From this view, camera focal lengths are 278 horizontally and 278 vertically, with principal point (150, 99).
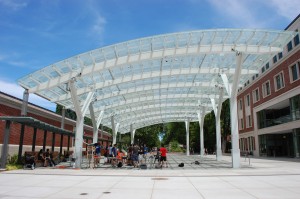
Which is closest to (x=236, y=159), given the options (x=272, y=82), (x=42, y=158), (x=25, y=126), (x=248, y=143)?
(x=42, y=158)

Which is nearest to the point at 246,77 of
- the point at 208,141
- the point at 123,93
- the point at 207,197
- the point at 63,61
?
the point at 123,93

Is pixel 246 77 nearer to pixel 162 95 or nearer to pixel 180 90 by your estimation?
pixel 180 90

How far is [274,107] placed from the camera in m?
37.1

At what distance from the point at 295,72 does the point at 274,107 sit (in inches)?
352

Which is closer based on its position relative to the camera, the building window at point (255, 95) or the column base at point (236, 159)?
the column base at point (236, 159)

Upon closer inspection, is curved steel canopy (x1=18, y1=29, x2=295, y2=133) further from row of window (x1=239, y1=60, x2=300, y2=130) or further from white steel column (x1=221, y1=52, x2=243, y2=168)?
row of window (x1=239, y1=60, x2=300, y2=130)

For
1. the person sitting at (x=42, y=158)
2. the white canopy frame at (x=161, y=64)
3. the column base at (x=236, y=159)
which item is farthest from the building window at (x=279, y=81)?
the person sitting at (x=42, y=158)

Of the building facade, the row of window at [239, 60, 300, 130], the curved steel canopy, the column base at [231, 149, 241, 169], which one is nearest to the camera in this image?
the curved steel canopy

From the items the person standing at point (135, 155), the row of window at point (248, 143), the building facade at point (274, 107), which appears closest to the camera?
the person standing at point (135, 155)

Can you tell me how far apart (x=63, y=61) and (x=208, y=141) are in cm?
4998

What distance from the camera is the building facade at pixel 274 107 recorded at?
2923 cm

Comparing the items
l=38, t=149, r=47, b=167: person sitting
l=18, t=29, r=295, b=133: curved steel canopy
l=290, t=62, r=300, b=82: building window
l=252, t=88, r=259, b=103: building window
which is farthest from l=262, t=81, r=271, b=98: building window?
l=38, t=149, r=47, b=167: person sitting

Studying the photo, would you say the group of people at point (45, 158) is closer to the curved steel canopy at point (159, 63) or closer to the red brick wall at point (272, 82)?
the curved steel canopy at point (159, 63)

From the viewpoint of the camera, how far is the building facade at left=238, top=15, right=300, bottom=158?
29.2m
